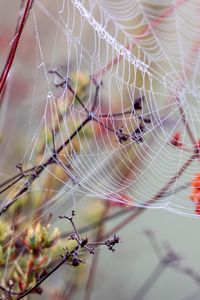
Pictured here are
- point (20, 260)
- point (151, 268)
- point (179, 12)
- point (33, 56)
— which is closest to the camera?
point (20, 260)

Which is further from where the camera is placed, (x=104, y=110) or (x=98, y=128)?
(x=104, y=110)

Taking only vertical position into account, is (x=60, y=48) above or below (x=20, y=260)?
above

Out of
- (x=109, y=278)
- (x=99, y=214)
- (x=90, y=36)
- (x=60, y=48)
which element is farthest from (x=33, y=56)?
(x=109, y=278)

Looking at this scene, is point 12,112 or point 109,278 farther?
point 109,278

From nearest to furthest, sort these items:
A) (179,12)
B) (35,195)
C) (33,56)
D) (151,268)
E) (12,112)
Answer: (35,195) → (12,112) → (33,56) → (179,12) → (151,268)

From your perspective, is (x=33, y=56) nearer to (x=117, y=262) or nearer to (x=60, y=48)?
(x=60, y=48)

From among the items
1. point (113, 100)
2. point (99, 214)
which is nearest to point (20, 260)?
point (99, 214)

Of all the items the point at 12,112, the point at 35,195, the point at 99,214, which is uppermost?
the point at 12,112
